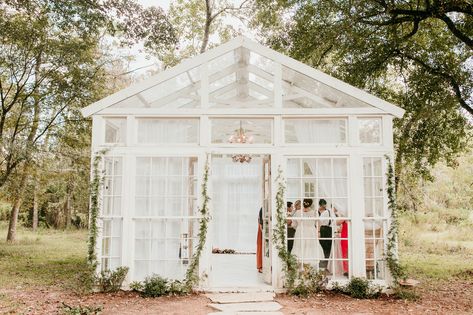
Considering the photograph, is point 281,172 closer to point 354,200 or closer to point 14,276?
point 354,200

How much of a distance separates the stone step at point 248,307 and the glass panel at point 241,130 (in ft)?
9.18

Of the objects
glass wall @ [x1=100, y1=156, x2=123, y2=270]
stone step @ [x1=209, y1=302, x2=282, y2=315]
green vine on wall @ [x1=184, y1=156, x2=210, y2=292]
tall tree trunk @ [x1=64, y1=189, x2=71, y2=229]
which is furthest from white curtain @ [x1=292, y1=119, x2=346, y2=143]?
tall tree trunk @ [x1=64, y1=189, x2=71, y2=229]

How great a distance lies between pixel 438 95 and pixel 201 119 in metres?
6.24

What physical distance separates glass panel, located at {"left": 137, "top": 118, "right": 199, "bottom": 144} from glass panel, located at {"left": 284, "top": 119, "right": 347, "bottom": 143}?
5.44ft

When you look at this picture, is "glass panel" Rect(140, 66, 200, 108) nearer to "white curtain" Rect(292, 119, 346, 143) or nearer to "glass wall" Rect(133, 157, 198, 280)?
"glass wall" Rect(133, 157, 198, 280)

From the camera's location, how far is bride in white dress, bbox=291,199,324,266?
745 centimetres

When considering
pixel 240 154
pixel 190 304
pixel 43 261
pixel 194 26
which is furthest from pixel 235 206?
pixel 194 26

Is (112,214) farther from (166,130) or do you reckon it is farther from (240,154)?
(240,154)

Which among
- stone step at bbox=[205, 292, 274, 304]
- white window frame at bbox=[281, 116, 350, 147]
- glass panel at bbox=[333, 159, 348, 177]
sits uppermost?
white window frame at bbox=[281, 116, 350, 147]

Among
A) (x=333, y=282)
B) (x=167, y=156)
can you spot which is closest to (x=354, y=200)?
(x=333, y=282)

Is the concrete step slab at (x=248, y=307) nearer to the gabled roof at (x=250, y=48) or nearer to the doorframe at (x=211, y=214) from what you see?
the doorframe at (x=211, y=214)

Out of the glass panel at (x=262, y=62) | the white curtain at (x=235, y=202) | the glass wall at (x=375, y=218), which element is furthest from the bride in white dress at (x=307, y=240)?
the white curtain at (x=235, y=202)

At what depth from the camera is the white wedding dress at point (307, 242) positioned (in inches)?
293

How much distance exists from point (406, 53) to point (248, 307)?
745 centimetres
